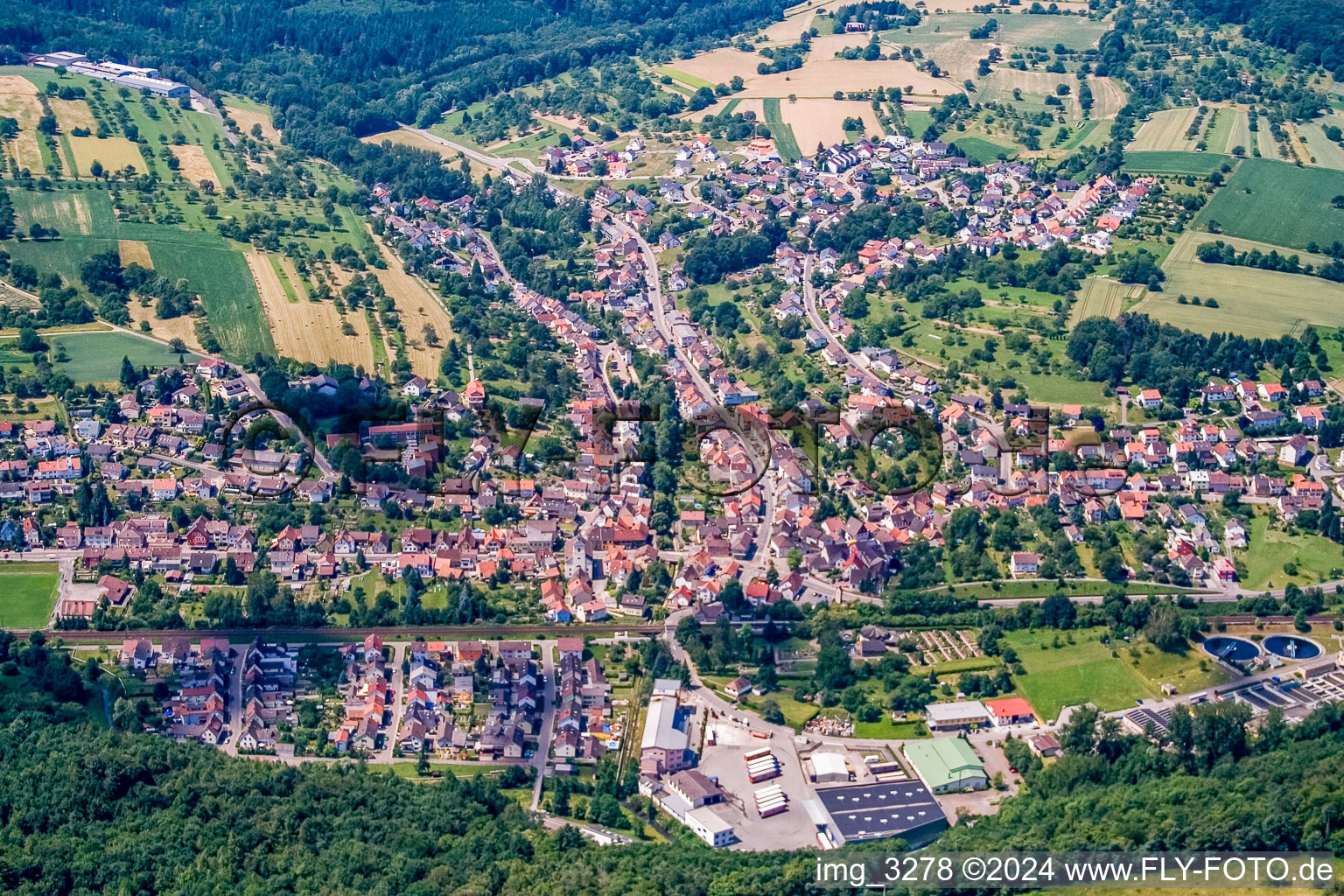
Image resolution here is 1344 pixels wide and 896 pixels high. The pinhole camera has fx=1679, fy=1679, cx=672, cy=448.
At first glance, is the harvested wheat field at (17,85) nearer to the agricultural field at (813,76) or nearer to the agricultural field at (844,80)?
the agricultural field at (813,76)

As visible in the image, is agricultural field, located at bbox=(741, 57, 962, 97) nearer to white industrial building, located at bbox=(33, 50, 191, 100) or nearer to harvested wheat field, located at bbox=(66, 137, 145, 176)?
white industrial building, located at bbox=(33, 50, 191, 100)

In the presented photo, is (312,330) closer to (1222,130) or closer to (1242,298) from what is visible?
(1242,298)

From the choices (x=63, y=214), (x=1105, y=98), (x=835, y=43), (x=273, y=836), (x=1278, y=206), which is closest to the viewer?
(x=273, y=836)

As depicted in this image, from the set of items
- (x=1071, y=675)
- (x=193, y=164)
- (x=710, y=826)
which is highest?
(x=193, y=164)

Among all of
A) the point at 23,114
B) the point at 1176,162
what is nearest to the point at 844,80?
the point at 1176,162

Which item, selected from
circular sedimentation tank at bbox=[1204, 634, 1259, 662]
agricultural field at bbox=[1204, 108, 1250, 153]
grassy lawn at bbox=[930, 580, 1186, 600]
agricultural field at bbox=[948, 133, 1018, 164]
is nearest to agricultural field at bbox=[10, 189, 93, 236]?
grassy lawn at bbox=[930, 580, 1186, 600]

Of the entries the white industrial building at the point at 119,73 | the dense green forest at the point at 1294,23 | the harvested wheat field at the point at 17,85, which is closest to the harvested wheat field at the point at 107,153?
the harvested wheat field at the point at 17,85

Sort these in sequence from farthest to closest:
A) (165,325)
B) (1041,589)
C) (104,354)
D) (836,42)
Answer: (836,42)
(165,325)
(104,354)
(1041,589)
